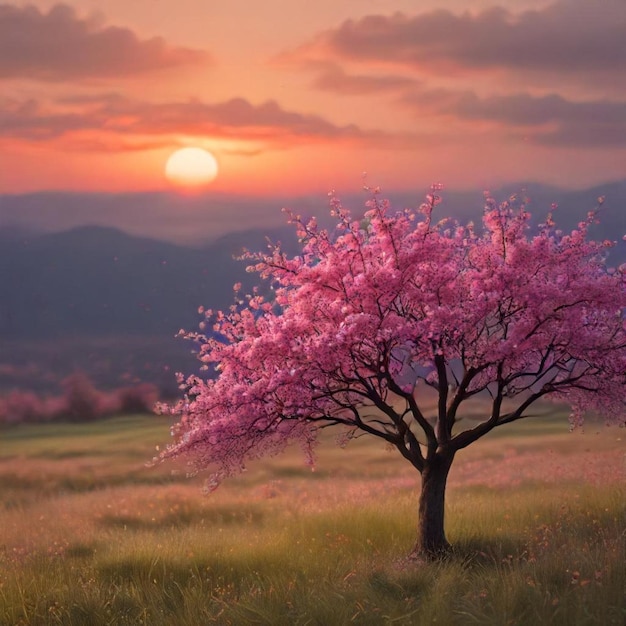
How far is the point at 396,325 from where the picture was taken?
15.1 m

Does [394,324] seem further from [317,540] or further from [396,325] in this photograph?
[317,540]

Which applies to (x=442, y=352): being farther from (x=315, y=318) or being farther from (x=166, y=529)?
(x=166, y=529)

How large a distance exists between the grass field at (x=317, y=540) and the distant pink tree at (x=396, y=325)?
9.06ft

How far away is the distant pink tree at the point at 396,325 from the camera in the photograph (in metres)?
15.2

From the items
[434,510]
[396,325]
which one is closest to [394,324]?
[396,325]

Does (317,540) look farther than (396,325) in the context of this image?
Yes

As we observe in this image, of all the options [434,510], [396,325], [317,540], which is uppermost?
[396,325]

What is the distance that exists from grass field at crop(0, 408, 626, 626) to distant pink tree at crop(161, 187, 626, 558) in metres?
2.76

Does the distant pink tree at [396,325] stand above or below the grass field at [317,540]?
above

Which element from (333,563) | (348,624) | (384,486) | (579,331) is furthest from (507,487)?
(348,624)

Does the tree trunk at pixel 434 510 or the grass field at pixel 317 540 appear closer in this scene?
the grass field at pixel 317 540

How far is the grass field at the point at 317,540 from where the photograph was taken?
44.1 ft

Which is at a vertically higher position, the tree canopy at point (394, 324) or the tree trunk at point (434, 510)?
the tree canopy at point (394, 324)

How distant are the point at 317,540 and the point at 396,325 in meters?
7.02
